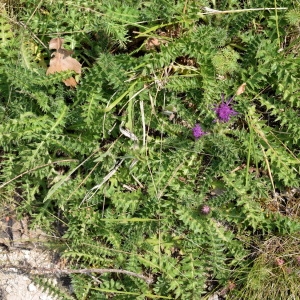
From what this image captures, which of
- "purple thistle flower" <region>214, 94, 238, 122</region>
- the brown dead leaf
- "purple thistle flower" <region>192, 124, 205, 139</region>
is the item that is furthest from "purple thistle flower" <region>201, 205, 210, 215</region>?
the brown dead leaf

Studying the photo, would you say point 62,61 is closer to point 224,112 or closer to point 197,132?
point 197,132

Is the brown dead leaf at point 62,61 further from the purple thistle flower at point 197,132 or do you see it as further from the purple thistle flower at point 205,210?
the purple thistle flower at point 205,210

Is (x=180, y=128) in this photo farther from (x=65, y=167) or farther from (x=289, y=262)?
(x=289, y=262)

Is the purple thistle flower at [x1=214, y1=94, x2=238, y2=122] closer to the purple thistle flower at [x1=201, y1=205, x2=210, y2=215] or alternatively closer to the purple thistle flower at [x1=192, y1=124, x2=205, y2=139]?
the purple thistle flower at [x1=192, y1=124, x2=205, y2=139]

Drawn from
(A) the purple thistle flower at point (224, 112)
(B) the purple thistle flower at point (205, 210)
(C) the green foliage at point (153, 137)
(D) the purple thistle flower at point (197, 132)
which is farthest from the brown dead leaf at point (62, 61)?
(B) the purple thistle flower at point (205, 210)

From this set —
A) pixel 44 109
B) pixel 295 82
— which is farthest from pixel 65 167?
pixel 295 82

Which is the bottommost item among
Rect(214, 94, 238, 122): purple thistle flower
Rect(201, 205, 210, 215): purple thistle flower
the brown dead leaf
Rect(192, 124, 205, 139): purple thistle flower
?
Rect(201, 205, 210, 215): purple thistle flower
